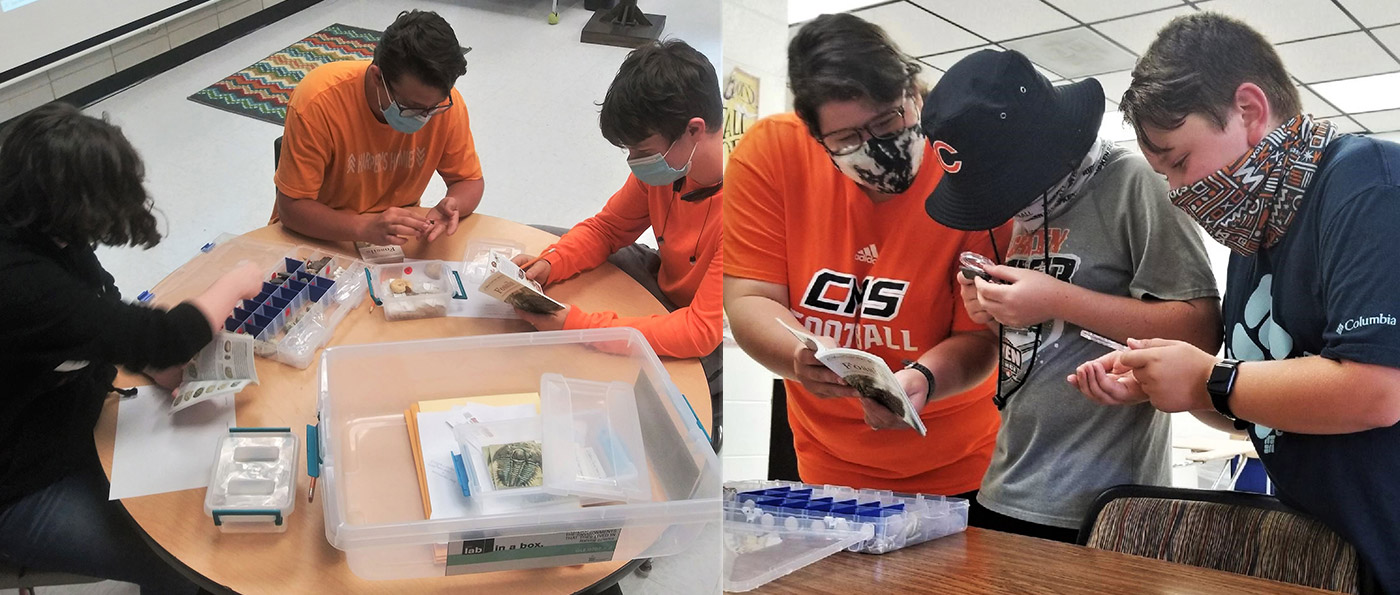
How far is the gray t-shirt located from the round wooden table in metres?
0.61

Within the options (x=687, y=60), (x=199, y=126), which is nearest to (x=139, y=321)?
(x=199, y=126)

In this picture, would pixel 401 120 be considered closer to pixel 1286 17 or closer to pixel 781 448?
pixel 781 448

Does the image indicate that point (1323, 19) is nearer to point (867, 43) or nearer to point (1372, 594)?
point (867, 43)

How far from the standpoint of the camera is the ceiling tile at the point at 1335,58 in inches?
42.8

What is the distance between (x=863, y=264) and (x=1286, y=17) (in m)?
0.61

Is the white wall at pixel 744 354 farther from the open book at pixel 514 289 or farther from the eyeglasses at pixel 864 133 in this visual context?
the open book at pixel 514 289

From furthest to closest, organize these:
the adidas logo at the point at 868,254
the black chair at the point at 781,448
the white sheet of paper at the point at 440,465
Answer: the black chair at the point at 781,448 < the adidas logo at the point at 868,254 < the white sheet of paper at the point at 440,465

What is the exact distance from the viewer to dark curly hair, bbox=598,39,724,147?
1126 millimetres

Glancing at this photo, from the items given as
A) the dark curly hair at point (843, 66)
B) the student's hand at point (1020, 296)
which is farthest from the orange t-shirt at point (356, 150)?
the student's hand at point (1020, 296)

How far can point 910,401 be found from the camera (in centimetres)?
139

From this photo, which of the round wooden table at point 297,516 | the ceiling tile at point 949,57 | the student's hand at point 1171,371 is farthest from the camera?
the ceiling tile at point 949,57

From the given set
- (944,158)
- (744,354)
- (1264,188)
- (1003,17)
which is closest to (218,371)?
(744,354)

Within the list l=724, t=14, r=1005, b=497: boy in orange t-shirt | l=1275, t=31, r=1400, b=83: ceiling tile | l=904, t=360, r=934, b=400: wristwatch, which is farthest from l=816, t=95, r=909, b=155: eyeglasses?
l=1275, t=31, r=1400, b=83: ceiling tile

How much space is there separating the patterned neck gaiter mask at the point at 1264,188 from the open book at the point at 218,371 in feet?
3.70
